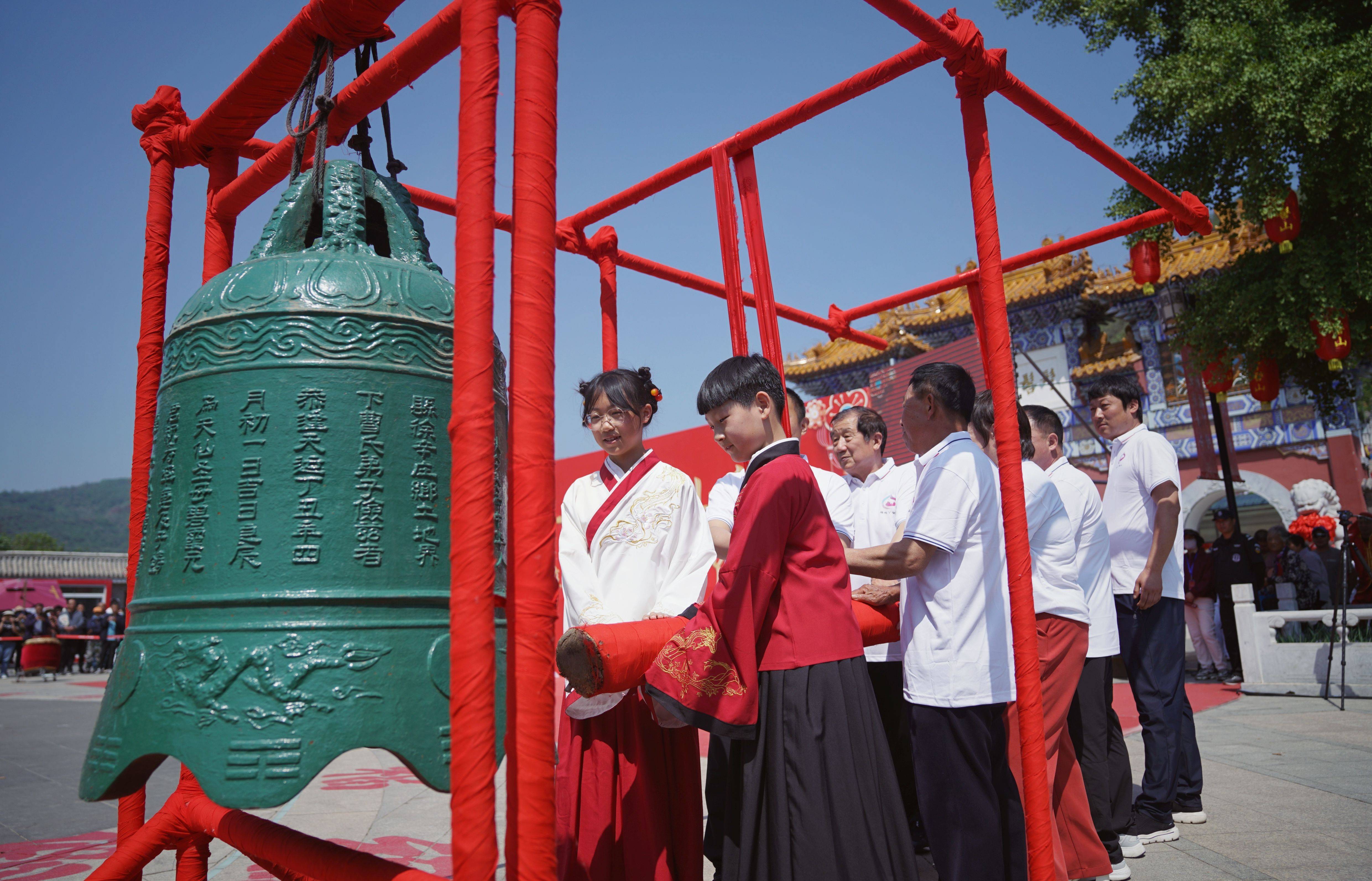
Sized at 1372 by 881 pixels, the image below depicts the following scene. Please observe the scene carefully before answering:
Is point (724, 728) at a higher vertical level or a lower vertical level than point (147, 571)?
lower

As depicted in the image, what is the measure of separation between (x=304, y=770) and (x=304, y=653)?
17 centimetres

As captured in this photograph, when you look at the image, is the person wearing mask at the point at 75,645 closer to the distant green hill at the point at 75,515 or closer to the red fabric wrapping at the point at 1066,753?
the red fabric wrapping at the point at 1066,753

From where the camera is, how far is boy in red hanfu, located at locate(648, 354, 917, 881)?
1.67 meters

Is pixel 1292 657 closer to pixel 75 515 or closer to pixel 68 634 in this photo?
pixel 68 634

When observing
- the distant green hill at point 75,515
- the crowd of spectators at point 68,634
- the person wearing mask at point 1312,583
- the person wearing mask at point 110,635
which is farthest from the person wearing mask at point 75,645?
the distant green hill at point 75,515

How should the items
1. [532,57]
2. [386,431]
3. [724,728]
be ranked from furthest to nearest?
[724,728] < [386,431] < [532,57]

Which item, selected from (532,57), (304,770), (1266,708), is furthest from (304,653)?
(1266,708)

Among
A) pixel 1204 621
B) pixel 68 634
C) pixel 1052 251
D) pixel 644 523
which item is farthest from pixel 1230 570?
pixel 68 634

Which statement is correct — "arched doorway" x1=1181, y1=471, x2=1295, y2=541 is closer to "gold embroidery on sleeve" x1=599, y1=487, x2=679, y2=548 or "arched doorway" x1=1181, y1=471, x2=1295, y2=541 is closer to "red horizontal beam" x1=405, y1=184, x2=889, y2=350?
"red horizontal beam" x1=405, y1=184, x2=889, y2=350

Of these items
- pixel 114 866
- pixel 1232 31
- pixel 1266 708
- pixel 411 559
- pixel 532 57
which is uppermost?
pixel 1232 31

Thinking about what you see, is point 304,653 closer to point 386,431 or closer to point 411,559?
point 411,559

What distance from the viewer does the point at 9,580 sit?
1991 centimetres

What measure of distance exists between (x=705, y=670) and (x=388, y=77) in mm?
1393

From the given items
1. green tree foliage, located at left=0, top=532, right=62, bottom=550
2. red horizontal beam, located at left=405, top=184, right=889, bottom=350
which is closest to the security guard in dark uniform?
red horizontal beam, located at left=405, top=184, right=889, bottom=350
